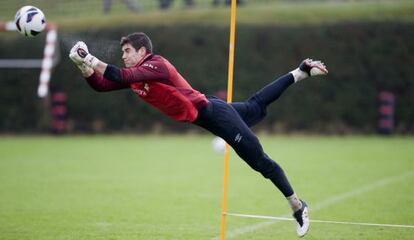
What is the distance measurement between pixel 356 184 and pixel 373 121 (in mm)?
11363

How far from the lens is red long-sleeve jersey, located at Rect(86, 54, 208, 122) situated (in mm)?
8328

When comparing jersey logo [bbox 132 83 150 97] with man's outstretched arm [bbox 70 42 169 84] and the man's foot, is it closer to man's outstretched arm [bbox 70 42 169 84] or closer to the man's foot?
man's outstretched arm [bbox 70 42 169 84]

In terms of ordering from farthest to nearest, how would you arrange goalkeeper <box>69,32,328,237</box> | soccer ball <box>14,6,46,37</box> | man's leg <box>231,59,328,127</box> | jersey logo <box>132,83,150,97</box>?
man's leg <box>231,59,328,127</box> < soccer ball <box>14,6,46,37</box> < jersey logo <box>132,83,150,97</box> < goalkeeper <box>69,32,328,237</box>

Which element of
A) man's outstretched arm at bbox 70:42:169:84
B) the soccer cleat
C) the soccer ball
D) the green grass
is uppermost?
the soccer ball

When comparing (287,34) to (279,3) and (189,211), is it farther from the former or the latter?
(189,211)

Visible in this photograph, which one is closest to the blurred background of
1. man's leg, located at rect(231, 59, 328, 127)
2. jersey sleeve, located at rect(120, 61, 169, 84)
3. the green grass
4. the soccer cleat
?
the green grass

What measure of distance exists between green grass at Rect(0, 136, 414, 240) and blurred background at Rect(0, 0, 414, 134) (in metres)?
1.93

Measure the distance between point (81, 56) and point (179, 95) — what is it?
126 centimetres

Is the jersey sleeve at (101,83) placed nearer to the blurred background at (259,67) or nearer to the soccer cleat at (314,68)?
the soccer cleat at (314,68)

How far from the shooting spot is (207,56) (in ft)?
87.2

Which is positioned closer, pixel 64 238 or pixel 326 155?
pixel 64 238

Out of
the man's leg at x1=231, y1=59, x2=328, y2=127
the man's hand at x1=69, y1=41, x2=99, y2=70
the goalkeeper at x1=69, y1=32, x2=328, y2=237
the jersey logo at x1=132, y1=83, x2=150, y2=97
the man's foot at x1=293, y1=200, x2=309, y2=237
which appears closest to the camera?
the man's hand at x1=69, y1=41, x2=99, y2=70

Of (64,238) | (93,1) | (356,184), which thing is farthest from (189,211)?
(93,1)

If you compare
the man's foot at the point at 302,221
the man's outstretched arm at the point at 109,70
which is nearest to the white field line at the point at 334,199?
the man's foot at the point at 302,221
